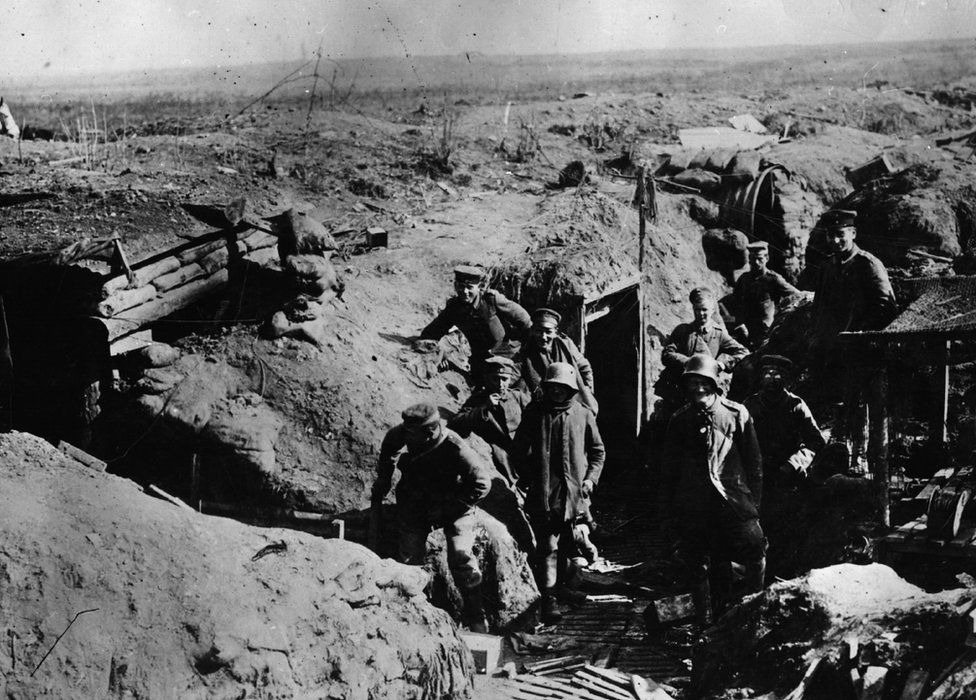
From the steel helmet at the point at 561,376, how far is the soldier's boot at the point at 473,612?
160 centimetres

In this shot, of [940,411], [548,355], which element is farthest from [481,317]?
[940,411]

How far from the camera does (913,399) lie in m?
10.0

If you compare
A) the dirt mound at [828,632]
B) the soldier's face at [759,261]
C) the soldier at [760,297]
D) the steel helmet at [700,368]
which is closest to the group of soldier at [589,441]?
the steel helmet at [700,368]

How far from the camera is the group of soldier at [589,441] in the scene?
6789 mm

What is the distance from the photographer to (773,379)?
7793 mm

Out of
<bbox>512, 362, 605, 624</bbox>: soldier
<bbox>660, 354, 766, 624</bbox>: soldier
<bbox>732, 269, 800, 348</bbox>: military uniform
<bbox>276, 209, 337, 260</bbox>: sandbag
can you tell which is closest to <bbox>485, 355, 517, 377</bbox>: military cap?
<bbox>512, 362, 605, 624</bbox>: soldier

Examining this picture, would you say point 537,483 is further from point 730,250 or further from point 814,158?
point 814,158

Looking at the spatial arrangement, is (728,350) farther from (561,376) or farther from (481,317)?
(561,376)

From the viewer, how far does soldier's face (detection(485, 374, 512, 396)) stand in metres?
7.91

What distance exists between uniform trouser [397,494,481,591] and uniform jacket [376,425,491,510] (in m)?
0.09

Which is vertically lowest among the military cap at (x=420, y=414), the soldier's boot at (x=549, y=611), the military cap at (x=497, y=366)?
the soldier's boot at (x=549, y=611)

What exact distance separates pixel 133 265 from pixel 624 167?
31.5ft

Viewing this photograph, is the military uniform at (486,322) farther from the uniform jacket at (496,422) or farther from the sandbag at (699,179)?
the sandbag at (699,179)

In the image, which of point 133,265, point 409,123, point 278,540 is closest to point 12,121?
point 409,123
